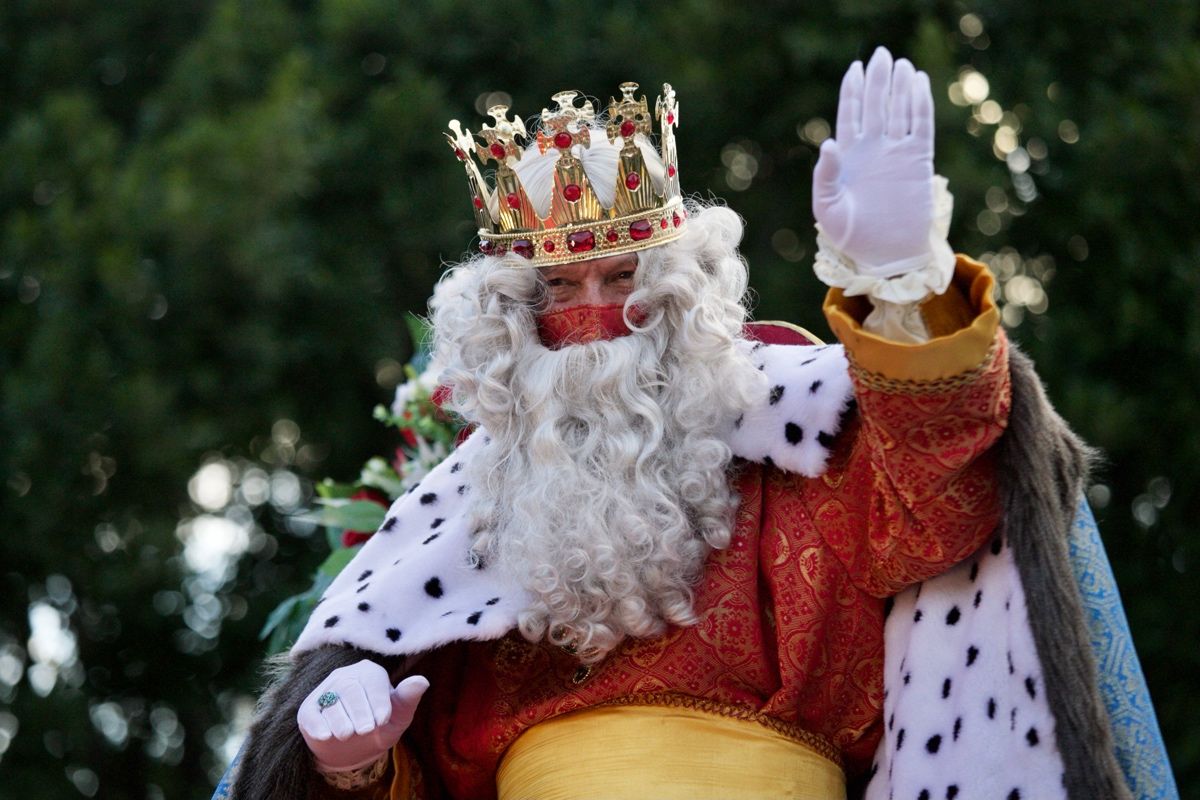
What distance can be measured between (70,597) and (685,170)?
3544mm

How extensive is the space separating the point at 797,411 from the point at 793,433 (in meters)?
0.04

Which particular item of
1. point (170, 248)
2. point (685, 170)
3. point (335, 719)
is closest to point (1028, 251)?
point (685, 170)

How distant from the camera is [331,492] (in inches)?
189

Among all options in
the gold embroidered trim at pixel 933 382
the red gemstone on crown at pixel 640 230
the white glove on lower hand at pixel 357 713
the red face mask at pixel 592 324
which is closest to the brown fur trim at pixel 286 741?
the white glove on lower hand at pixel 357 713

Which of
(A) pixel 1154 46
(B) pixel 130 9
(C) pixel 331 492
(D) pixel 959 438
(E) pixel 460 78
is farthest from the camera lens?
(B) pixel 130 9

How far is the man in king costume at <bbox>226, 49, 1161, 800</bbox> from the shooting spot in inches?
110

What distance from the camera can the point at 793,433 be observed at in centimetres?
313

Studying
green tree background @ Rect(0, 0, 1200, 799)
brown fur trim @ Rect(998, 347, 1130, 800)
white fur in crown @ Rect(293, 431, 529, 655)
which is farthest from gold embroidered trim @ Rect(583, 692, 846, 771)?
green tree background @ Rect(0, 0, 1200, 799)

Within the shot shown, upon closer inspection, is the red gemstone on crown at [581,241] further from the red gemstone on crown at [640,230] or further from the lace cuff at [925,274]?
the lace cuff at [925,274]

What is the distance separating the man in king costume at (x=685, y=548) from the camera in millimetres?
2803

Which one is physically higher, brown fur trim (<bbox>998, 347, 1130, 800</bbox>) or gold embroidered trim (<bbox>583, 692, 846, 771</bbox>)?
brown fur trim (<bbox>998, 347, 1130, 800</bbox>)

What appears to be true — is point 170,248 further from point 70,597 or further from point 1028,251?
point 1028,251

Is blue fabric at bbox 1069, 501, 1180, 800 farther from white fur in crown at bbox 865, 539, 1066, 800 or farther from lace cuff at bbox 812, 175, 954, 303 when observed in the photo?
lace cuff at bbox 812, 175, 954, 303

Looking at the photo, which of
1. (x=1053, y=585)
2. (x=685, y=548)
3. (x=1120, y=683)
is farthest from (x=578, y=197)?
(x=1120, y=683)
